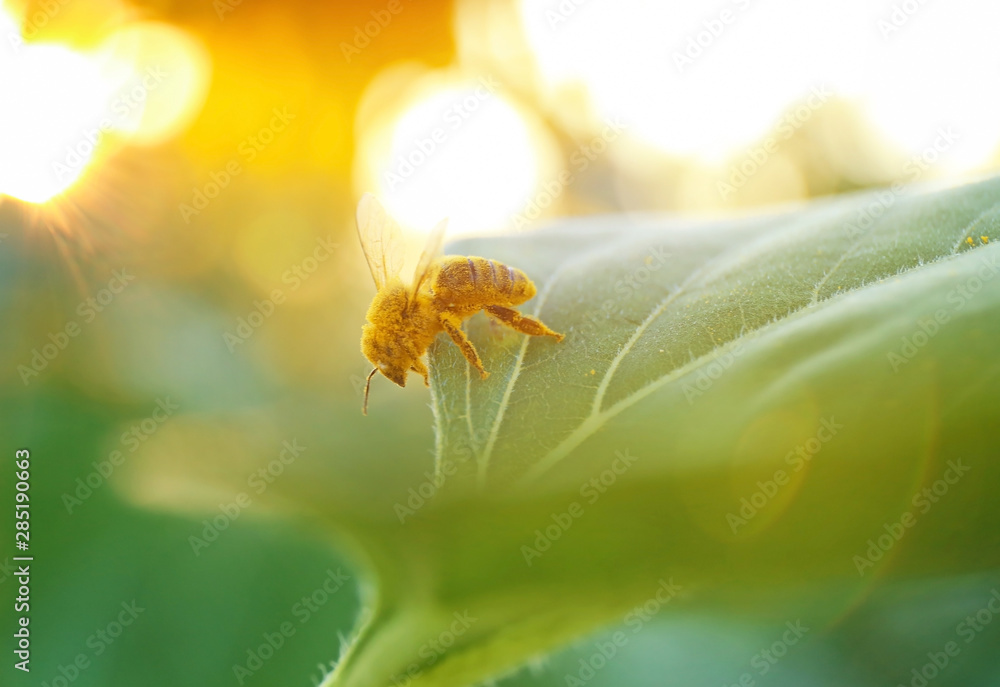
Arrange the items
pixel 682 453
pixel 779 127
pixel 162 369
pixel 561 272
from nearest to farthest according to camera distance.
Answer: pixel 682 453 < pixel 561 272 < pixel 162 369 < pixel 779 127

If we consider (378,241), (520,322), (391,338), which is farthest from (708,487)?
(378,241)

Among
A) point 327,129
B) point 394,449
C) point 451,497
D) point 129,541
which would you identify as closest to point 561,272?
point 394,449

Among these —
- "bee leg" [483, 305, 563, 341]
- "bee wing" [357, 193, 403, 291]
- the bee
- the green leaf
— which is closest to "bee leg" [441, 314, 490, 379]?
the bee

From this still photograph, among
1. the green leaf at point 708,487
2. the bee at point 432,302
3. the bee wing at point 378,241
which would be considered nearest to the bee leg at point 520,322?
the bee at point 432,302

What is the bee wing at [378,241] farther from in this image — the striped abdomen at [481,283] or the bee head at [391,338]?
the striped abdomen at [481,283]

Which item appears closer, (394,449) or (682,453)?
(682,453)

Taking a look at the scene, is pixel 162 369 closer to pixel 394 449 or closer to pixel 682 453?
pixel 394 449

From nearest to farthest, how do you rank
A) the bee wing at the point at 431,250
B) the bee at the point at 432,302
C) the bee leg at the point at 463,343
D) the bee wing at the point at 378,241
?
1. the bee leg at the point at 463,343
2. the bee wing at the point at 431,250
3. the bee at the point at 432,302
4. the bee wing at the point at 378,241
